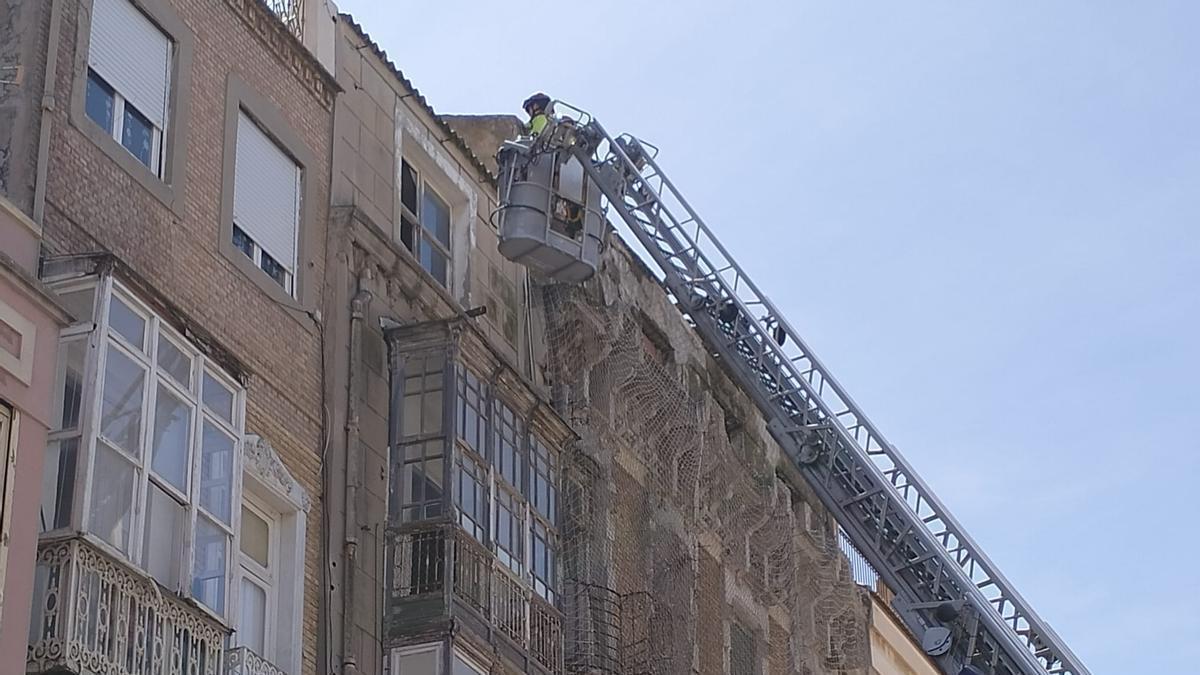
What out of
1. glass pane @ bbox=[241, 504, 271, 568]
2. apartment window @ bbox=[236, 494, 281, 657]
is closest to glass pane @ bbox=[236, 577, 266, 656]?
apartment window @ bbox=[236, 494, 281, 657]

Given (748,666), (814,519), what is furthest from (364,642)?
(814,519)

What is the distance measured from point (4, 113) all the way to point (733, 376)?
541 inches

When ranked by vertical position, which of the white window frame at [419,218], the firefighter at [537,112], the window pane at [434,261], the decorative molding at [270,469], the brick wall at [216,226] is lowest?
the decorative molding at [270,469]

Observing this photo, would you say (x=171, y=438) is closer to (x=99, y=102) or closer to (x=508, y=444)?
(x=99, y=102)

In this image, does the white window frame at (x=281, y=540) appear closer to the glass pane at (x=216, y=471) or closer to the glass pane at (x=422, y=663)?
the glass pane at (x=216, y=471)

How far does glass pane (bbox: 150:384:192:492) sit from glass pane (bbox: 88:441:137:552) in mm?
416

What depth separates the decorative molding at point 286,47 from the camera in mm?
19875

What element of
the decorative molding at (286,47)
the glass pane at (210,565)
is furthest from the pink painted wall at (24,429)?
the decorative molding at (286,47)

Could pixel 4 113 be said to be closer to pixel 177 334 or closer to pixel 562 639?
pixel 177 334

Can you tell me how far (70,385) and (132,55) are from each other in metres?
3.79

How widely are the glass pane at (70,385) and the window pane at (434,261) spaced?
7.92 meters

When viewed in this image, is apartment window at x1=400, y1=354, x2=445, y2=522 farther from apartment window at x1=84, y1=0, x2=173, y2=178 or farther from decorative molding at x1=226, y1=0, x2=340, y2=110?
apartment window at x1=84, y1=0, x2=173, y2=178

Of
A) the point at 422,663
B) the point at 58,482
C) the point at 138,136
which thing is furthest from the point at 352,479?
the point at 58,482

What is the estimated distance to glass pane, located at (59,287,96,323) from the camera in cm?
1511
